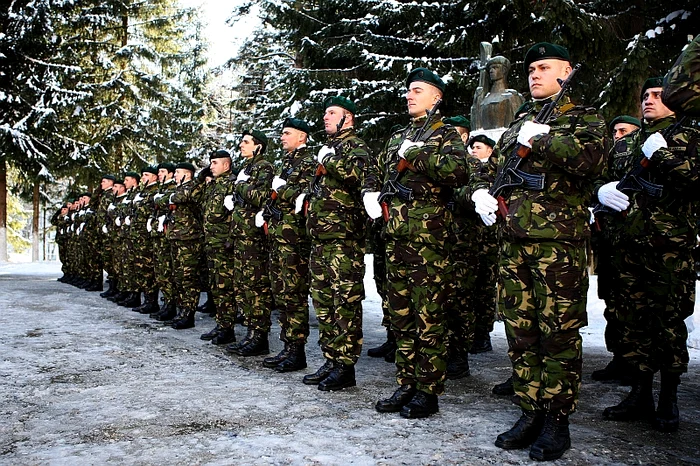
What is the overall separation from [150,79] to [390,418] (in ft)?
68.4

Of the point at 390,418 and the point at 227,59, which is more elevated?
the point at 227,59

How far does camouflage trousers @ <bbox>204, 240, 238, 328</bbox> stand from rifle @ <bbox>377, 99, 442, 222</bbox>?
8.61ft

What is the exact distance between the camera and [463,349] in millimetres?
5184

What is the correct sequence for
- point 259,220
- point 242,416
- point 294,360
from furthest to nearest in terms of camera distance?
point 259,220 < point 294,360 < point 242,416

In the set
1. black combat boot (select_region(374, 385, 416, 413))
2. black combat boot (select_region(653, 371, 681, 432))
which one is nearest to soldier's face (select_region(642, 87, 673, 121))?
black combat boot (select_region(653, 371, 681, 432))

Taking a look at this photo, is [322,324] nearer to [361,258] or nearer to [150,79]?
[361,258]

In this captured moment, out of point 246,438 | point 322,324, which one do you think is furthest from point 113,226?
point 246,438

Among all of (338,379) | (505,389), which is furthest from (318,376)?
(505,389)

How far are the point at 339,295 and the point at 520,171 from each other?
1852 mm

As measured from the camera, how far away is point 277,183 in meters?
5.52

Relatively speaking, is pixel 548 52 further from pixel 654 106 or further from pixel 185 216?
pixel 185 216

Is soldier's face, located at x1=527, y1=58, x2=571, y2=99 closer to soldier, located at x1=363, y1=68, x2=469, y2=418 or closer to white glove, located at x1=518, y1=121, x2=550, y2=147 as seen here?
white glove, located at x1=518, y1=121, x2=550, y2=147

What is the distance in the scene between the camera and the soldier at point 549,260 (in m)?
3.19

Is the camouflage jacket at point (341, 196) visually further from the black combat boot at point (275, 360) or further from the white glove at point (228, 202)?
the white glove at point (228, 202)
